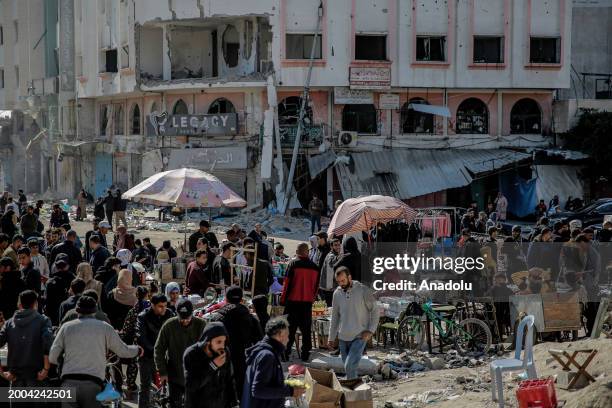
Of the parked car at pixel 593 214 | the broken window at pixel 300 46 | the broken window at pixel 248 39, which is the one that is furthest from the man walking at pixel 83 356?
the broken window at pixel 248 39

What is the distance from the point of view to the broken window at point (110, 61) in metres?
42.2

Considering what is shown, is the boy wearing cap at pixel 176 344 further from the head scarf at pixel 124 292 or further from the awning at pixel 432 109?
the awning at pixel 432 109

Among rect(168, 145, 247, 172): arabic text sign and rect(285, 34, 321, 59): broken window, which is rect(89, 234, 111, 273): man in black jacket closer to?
rect(168, 145, 247, 172): arabic text sign

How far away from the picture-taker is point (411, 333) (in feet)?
45.6

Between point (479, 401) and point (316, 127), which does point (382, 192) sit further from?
point (479, 401)

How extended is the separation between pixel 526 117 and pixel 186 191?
22.3 meters

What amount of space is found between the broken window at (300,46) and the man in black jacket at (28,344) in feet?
89.3

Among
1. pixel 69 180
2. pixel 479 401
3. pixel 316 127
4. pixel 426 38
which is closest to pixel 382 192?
pixel 316 127

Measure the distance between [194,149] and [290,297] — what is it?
78.5ft

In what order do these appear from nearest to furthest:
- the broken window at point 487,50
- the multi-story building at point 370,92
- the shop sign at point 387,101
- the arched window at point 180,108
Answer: the multi-story building at point 370,92 → the shop sign at point 387,101 → the broken window at point 487,50 → the arched window at point 180,108

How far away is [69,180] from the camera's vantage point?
1944 inches

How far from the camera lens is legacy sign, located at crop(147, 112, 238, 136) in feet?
119

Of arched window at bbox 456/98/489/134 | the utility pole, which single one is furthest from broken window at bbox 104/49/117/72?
arched window at bbox 456/98/489/134

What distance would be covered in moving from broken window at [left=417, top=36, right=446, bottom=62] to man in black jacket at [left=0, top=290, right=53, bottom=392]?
28531 mm
